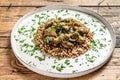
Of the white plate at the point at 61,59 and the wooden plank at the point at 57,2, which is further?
the wooden plank at the point at 57,2

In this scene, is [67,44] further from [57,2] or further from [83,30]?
[57,2]

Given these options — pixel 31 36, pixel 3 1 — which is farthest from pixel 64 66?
pixel 3 1

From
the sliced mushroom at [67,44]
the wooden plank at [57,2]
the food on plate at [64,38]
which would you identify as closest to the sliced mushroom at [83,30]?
the food on plate at [64,38]

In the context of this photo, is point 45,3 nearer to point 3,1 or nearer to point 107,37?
point 3,1

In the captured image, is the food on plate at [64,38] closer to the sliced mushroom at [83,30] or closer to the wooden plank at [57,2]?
the sliced mushroom at [83,30]

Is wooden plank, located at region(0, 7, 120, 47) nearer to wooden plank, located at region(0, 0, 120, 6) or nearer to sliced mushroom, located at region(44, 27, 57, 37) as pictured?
wooden plank, located at region(0, 0, 120, 6)

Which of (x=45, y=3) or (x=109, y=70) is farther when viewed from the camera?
(x=45, y=3)

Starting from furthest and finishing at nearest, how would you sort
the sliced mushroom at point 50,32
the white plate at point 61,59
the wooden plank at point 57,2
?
the wooden plank at point 57,2 → the sliced mushroom at point 50,32 → the white plate at point 61,59

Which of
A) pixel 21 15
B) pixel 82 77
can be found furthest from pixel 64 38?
pixel 21 15
